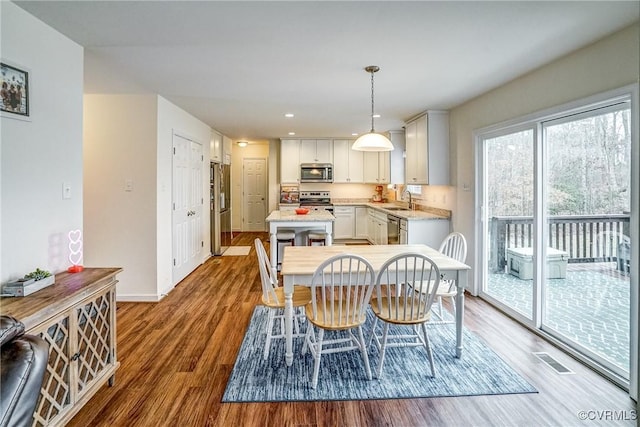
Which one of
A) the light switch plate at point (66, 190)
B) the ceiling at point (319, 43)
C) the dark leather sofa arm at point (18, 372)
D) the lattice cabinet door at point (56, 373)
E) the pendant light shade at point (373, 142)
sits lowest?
the lattice cabinet door at point (56, 373)

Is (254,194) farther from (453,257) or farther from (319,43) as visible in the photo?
(319,43)

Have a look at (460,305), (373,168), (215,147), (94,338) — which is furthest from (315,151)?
(94,338)

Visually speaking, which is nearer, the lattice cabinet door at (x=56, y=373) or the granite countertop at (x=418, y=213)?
the lattice cabinet door at (x=56, y=373)

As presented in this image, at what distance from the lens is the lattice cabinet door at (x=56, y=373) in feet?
5.40

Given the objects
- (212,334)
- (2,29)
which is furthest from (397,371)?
(2,29)

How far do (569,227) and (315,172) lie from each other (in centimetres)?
517

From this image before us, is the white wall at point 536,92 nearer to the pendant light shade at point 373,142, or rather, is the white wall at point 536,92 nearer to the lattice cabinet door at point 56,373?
the pendant light shade at point 373,142

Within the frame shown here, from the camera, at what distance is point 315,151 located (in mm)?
7570

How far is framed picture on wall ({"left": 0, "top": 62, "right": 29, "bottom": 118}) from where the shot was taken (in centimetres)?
189

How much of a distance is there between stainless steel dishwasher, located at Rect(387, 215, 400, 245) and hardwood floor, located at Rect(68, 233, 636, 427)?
2.16 m

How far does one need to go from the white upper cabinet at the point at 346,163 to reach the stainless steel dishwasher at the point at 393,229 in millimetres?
2046

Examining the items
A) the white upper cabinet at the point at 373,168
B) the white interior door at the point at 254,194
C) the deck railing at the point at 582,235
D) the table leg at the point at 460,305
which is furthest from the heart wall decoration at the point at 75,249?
the white interior door at the point at 254,194

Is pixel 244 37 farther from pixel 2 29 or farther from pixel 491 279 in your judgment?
pixel 491 279

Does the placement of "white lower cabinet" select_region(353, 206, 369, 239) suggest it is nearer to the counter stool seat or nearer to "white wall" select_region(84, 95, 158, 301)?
the counter stool seat
